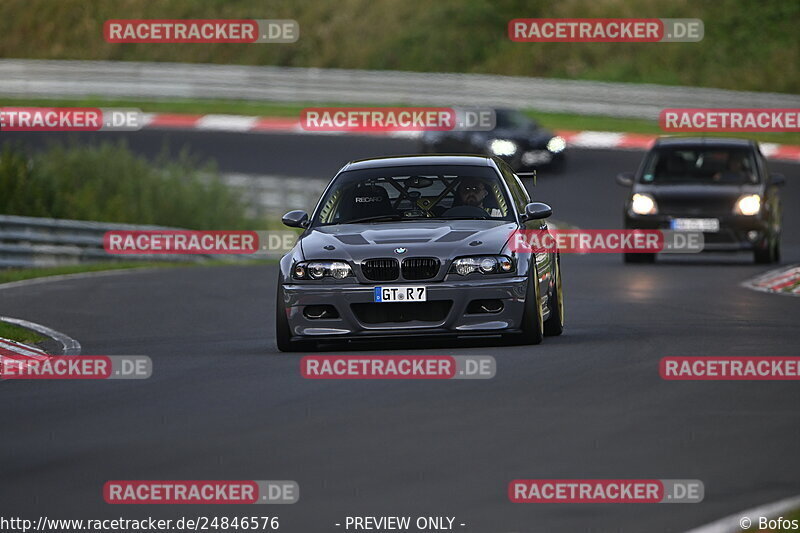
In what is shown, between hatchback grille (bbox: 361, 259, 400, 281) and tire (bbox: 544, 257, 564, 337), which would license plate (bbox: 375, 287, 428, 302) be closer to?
hatchback grille (bbox: 361, 259, 400, 281)

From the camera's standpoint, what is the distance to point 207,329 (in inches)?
635

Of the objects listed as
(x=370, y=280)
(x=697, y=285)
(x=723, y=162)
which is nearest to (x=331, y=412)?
(x=370, y=280)

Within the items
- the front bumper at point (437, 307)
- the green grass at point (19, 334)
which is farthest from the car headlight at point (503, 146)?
the front bumper at point (437, 307)

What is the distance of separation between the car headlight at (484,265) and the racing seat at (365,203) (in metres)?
1.25

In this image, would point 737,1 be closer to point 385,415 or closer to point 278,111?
point 278,111

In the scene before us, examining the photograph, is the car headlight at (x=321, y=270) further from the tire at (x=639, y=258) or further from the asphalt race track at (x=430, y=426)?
the tire at (x=639, y=258)

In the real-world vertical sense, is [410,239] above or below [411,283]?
above

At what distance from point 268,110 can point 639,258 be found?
82.3ft

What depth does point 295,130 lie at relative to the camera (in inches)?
1746

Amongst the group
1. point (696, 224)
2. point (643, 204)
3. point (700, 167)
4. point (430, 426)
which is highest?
point (700, 167)

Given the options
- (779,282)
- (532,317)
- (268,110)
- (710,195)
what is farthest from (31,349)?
(268,110)

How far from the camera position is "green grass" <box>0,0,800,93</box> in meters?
49.8

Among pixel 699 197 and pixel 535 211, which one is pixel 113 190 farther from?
pixel 535 211

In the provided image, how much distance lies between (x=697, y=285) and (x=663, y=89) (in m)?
23.9
